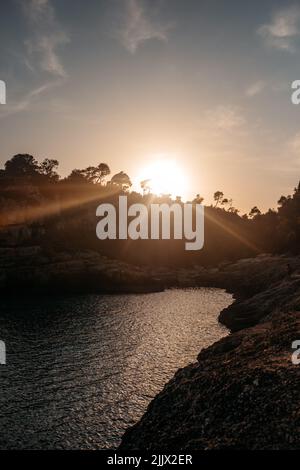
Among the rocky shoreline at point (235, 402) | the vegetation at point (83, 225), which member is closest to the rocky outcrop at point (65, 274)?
the vegetation at point (83, 225)

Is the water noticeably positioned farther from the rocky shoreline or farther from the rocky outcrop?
the rocky outcrop

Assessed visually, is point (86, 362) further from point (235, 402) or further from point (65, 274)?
point (65, 274)

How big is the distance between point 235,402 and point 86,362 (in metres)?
29.4

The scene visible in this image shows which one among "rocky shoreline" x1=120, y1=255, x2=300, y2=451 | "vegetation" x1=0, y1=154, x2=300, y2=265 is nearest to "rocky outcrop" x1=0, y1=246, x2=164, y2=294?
"vegetation" x1=0, y1=154, x2=300, y2=265

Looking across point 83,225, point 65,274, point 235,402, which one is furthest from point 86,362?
point 83,225

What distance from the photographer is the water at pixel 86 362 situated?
32281 mm

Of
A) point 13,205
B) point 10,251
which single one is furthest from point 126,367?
point 13,205

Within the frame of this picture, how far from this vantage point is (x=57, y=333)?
210 ft

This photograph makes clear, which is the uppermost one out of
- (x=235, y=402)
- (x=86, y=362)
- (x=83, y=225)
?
(x=83, y=225)

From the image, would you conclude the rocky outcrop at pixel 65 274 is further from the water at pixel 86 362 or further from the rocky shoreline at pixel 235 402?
the rocky shoreline at pixel 235 402

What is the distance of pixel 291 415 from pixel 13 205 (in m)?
131

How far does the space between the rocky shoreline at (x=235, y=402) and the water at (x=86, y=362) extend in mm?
6155

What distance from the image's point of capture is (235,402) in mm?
24234
